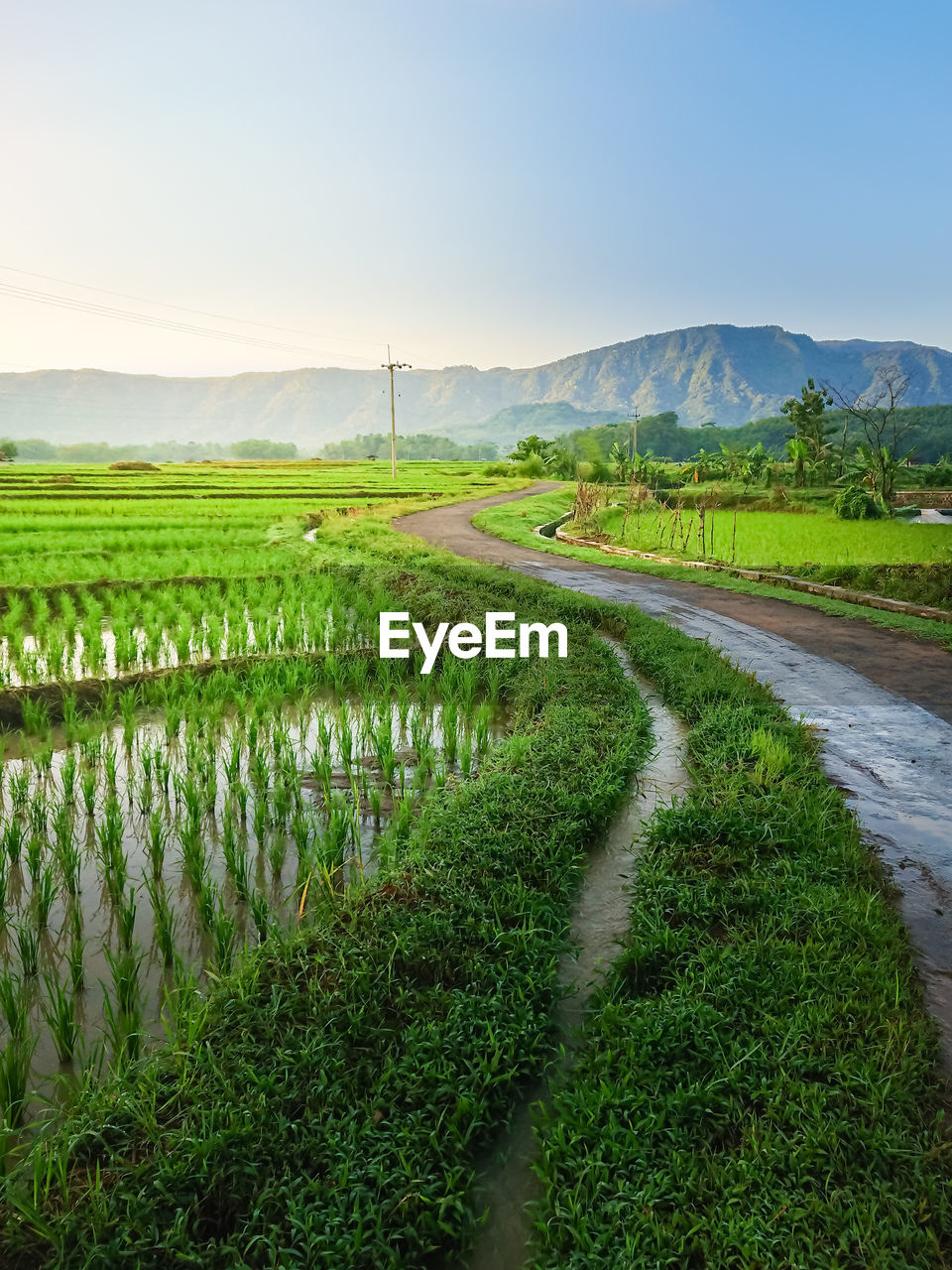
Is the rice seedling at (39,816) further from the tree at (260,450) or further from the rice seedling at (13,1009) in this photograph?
the tree at (260,450)

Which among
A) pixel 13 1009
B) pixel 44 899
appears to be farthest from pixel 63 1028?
pixel 44 899

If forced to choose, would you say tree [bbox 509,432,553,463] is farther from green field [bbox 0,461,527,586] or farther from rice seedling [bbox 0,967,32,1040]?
rice seedling [bbox 0,967,32,1040]

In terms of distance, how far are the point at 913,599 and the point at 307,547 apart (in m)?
11.4

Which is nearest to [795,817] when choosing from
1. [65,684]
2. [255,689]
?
[255,689]

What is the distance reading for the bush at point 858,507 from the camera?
75.1 ft

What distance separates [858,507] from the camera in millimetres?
22953

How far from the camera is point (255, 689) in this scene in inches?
265

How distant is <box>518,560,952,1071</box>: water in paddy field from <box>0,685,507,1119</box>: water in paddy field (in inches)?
101

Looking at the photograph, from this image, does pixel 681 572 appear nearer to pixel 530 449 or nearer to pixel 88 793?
pixel 88 793

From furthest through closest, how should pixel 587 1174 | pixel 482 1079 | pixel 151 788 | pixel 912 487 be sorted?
1. pixel 912 487
2. pixel 151 788
3. pixel 482 1079
4. pixel 587 1174

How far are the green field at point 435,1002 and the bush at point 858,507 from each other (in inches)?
760

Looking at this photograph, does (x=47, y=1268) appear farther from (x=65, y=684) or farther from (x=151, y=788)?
(x=65, y=684)

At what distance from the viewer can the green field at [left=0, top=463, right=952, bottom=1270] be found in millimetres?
2039

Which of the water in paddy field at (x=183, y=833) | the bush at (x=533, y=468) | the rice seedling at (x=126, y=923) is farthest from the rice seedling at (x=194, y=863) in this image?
the bush at (x=533, y=468)
